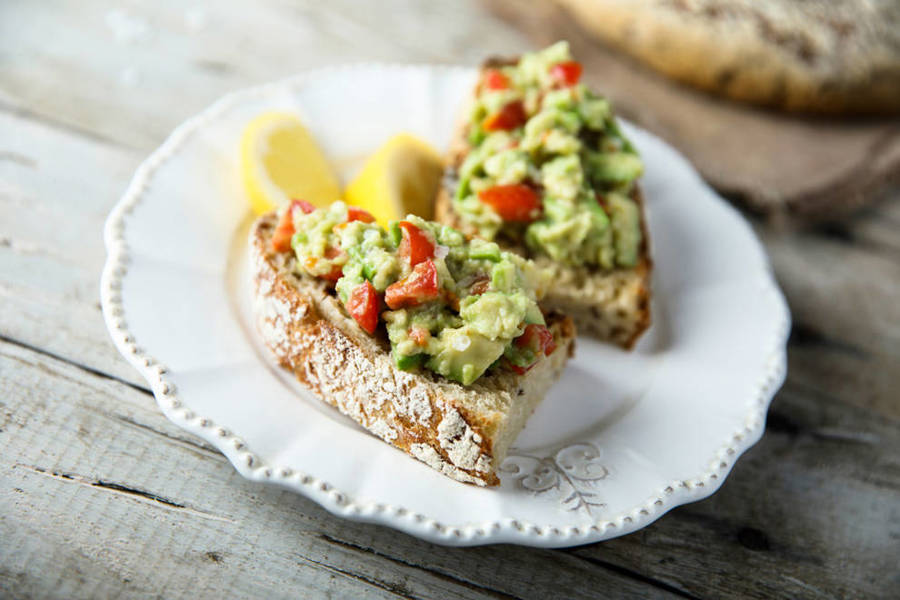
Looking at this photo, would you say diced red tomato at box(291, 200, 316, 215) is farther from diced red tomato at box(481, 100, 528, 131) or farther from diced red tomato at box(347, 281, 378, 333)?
diced red tomato at box(481, 100, 528, 131)

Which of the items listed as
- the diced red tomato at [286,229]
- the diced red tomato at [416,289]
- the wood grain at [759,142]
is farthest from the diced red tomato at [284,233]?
the wood grain at [759,142]

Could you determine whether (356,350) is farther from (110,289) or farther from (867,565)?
(867,565)

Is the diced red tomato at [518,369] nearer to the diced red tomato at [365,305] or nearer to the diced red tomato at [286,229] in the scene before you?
the diced red tomato at [365,305]

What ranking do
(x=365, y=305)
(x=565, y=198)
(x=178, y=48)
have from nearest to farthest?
1. (x=365, y=305)
2. (x=565, y=198)
3. (x=178, y=48)

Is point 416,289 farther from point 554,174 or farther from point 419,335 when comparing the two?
point 554,174

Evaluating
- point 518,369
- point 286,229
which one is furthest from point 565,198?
point 286,229
